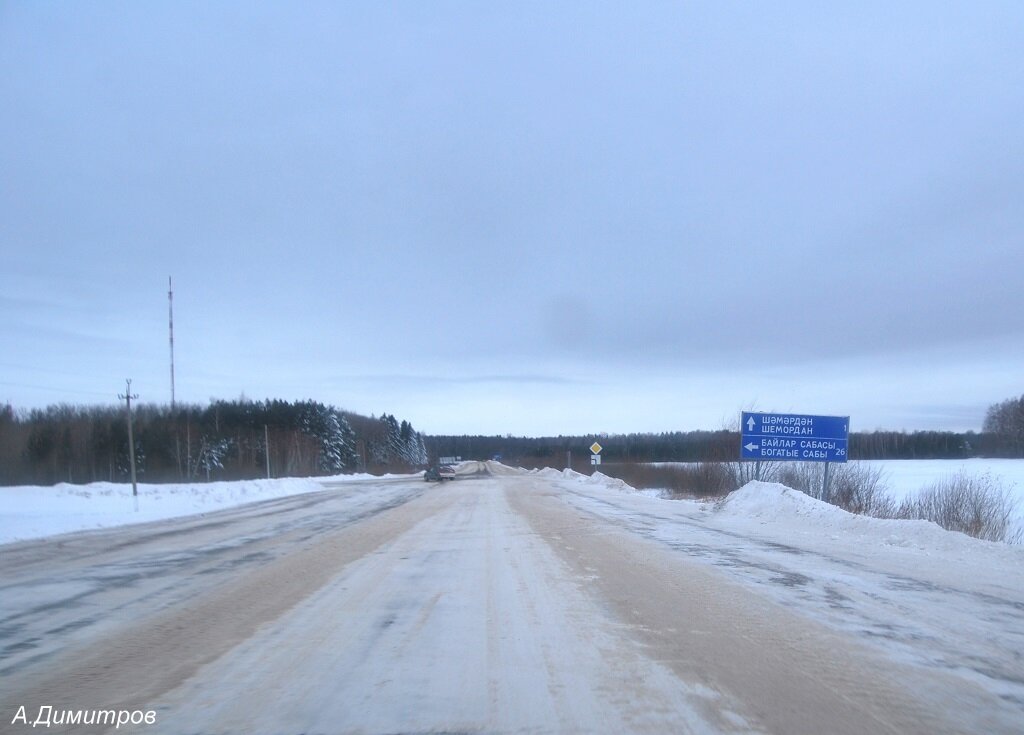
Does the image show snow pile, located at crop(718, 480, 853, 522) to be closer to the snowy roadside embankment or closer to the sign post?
the sign post

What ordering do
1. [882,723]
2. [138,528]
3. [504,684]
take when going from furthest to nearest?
1. [138,528]
2. [504,684]
3. [882,723]

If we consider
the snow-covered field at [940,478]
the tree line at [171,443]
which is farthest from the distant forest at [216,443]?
the snow-covered field at [940,478]

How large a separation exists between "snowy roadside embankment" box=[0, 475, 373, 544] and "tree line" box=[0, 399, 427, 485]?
3694 cm

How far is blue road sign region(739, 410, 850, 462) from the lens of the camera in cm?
2677

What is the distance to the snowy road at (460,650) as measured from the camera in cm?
573

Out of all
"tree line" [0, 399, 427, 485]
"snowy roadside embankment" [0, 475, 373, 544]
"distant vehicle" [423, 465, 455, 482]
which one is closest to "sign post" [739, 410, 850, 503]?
"snowy roadside embankment" [0, 475, 373, 544]

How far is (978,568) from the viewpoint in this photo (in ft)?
41.2

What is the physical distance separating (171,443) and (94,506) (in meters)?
66.5

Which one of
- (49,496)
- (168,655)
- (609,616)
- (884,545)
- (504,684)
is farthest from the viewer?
(49,496)

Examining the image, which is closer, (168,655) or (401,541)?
(168,655)

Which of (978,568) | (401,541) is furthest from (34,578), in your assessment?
(978,568)

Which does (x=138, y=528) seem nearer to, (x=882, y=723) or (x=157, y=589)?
(x=157, y=589)

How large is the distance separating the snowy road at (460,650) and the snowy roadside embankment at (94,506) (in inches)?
426

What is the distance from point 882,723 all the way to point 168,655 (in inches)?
239
